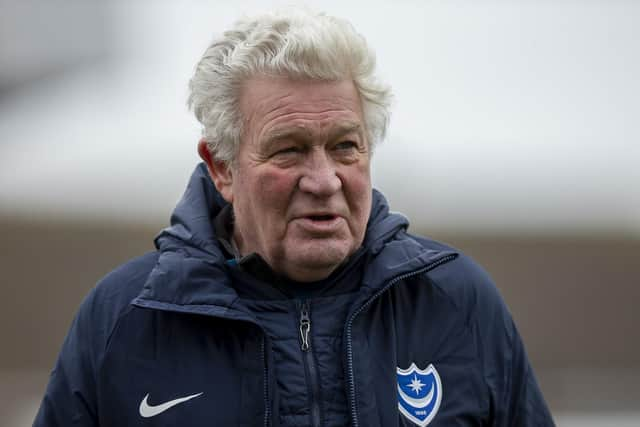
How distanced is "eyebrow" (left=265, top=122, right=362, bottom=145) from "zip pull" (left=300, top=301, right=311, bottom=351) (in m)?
0.42

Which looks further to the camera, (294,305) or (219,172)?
(219,172)

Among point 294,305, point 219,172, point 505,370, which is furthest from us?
point 219,172

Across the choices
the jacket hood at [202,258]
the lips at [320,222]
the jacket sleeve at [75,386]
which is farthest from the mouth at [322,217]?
the jacket sleeve at [75,386]

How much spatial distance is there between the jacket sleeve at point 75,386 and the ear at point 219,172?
0.49 meters

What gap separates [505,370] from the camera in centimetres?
271

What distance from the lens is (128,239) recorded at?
15.0m

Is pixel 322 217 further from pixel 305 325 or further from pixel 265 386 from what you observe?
pixel 265 386

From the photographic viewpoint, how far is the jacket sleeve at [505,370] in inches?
106

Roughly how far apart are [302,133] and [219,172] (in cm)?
39

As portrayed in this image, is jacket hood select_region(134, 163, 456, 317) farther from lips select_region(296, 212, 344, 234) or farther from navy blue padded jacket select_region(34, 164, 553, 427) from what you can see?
lips select_region(296, 212, 344, 234)

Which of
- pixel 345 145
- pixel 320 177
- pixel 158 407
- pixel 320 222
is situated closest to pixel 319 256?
pixel 320 222

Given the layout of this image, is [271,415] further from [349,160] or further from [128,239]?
[128,239]

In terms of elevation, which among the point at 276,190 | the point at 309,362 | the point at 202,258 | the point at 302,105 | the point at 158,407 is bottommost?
the point at 158,407

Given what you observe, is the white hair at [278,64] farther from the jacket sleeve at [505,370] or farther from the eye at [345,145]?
the jacket sleeve at [505,370]
